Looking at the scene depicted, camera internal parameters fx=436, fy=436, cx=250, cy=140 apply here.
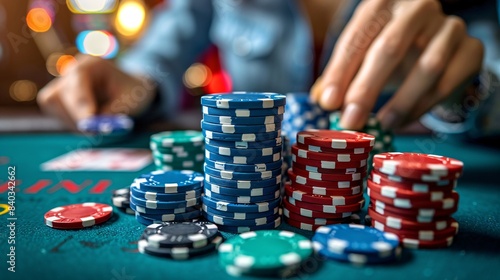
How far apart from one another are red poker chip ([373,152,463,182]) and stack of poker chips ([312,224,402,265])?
0.18 meters

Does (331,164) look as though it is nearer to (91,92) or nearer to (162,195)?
(162,195)

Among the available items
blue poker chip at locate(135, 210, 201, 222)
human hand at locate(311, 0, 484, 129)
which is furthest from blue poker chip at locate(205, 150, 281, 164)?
human hand at locate(311, 0, 484, 129)

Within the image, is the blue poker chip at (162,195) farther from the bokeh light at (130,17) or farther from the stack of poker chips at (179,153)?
the bokeh light at (130,17)

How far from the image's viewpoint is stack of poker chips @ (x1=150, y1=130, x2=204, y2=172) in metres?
1.82

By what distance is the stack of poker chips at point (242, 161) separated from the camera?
4.47 feet

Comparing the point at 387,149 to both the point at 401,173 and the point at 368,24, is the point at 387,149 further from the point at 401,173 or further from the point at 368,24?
the point at 401,173

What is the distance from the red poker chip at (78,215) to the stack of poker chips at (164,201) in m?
0.11

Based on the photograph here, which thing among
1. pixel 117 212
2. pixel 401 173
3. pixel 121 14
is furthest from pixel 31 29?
pixel 401 173

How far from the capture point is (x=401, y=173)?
4.02 ft

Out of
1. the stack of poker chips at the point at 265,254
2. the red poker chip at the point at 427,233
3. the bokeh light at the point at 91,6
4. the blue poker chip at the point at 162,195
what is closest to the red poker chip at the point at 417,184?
the red poker chip at the point at 427,233

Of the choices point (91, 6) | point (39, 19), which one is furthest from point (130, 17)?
point (39, 19)

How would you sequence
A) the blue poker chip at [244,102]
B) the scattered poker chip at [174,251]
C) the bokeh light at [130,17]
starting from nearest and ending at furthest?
the scattered poker chip at [174,251]
the blue poker chip at [244,102]
the bokeh light at [130,17]

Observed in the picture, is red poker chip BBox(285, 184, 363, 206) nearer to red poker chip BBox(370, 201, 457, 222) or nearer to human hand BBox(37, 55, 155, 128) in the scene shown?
red poker chip BBox(370, 201, 457, 222)

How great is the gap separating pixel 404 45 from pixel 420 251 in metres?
1.01
